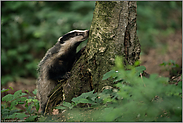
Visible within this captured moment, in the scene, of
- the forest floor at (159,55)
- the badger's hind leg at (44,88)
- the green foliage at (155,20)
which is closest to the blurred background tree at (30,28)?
the green foliage at (155,20)

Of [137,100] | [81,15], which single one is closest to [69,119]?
[137,100]

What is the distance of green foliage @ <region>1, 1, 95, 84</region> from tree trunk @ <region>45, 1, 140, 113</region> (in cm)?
323

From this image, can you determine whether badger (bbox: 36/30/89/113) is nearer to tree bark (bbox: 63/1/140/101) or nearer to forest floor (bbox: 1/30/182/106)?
tree bark (bbox: 63/1/140/101)

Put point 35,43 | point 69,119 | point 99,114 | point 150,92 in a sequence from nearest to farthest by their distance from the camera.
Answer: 1. point 150,92
2. point 99,114
3. point 69,119
4. point 35,43

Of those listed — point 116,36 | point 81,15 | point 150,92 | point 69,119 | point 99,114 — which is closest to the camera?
point 150,92

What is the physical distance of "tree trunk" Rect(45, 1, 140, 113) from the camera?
217cm

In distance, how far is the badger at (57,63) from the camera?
276 cm

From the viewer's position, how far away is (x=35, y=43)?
570cm

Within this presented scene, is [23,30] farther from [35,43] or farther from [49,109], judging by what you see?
[49,109]

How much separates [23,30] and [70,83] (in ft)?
13.6

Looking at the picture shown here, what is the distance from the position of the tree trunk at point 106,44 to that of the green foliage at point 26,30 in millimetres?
3234

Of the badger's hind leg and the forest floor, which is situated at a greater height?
the forest floor

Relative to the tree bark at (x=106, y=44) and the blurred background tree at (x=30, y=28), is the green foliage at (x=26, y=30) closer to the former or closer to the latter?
the blurred background tree at (x=30, y=28)

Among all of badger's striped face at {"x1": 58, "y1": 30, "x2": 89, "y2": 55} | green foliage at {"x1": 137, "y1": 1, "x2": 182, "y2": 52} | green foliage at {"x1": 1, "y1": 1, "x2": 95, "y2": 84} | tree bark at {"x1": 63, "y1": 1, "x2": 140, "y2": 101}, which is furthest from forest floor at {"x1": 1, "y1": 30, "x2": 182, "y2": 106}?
tree bark at {"x1": 63, "y1": 1, "x2": 140, "y2": 101}
